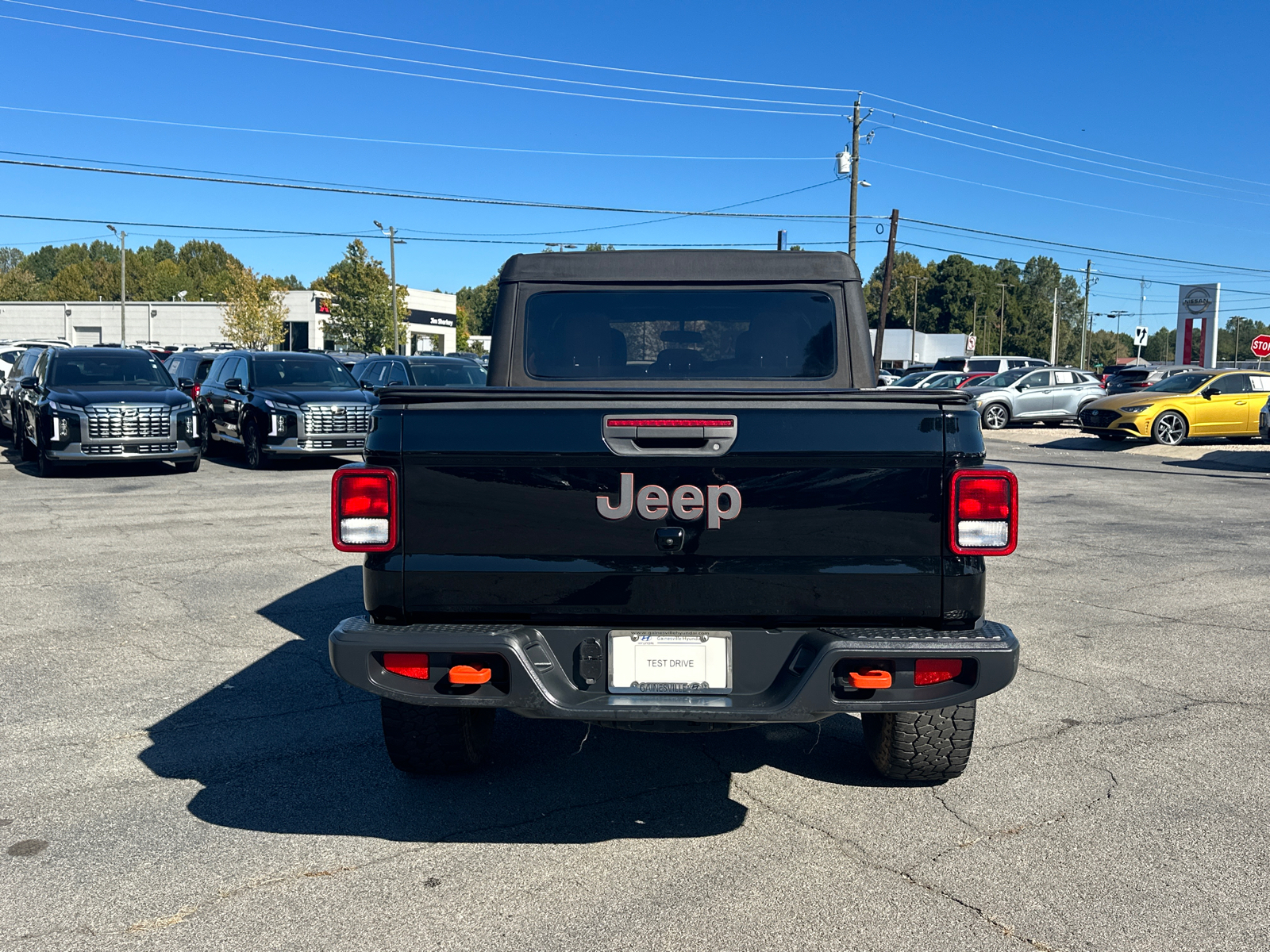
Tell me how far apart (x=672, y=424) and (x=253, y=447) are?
14.4 metres

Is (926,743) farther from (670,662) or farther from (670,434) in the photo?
(670,434)

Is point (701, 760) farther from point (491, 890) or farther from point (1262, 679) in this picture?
point (1262, 679)

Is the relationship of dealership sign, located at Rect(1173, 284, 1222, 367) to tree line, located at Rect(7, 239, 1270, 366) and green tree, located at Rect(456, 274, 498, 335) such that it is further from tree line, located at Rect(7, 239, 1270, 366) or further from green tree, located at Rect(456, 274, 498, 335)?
green tree, located at Rect(456, 274, 498, 335)

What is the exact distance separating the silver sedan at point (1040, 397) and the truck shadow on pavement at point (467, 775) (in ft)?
82.3

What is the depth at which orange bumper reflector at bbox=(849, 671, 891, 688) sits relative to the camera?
319 centimetres

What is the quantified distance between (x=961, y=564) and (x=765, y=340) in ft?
6.31

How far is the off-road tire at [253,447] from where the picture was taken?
52.7ft

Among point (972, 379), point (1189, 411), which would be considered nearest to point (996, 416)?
point (972, 379)

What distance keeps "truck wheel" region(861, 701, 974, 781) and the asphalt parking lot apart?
10 centimetres

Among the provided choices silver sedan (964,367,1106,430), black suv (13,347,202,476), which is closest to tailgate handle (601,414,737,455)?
black suv (13,347,202,476)

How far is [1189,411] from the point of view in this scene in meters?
22.5

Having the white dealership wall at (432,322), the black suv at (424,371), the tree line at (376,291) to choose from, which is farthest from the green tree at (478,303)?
the black suv at (424,371)

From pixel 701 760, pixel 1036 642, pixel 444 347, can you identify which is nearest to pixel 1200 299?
pixel 1036 642

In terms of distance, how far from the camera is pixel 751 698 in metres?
3.20
